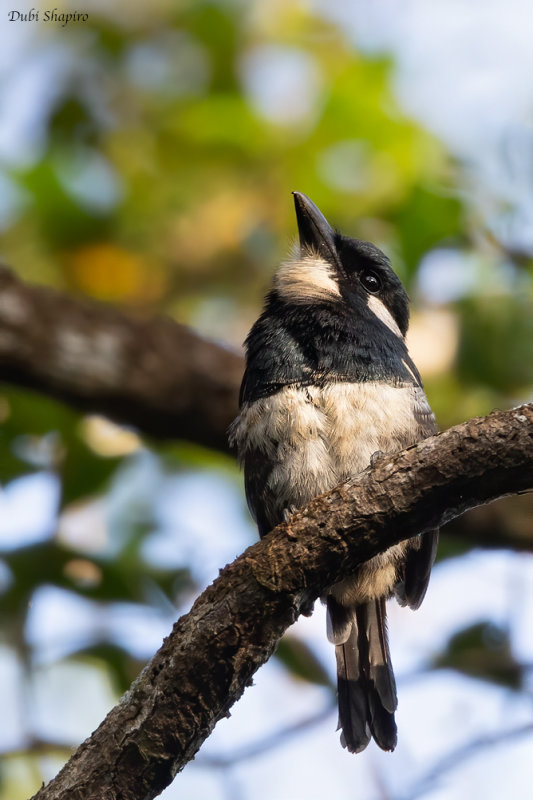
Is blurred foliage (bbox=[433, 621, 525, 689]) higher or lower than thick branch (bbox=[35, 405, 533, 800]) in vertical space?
higher

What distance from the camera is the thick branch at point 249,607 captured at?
7.98 ft

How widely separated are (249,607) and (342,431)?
90cm

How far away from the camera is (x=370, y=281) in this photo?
421 cm

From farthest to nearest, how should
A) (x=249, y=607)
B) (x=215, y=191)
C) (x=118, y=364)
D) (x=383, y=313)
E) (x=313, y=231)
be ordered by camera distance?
(x=215, y=191) → (x=118, y=364) → (x=313, y=231) → (x=383, y=313) → (x=249, y=607)

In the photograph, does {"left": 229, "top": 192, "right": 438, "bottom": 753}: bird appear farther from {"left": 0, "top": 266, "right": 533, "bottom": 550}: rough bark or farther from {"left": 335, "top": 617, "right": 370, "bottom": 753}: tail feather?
{"left": 0, "top": 266, "right": 533, "bottom": 550}: rough bark

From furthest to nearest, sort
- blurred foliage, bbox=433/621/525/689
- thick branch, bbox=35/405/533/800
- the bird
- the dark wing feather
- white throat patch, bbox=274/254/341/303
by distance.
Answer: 1. blurred foliage, bbox=433/621/525/689
2. white throat patch, bbox=274/254/341/303
3. the dark wing feather
4. the bird
5. thick branch, bbox=35/405/533/800

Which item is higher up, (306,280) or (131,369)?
(131,369)

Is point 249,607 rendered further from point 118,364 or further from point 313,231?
point 118,364

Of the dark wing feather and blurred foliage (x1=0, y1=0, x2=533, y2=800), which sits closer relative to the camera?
the dark wing feather

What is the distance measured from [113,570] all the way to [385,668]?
1.44 m

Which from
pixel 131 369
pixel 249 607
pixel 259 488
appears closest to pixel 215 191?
pixel 131 369

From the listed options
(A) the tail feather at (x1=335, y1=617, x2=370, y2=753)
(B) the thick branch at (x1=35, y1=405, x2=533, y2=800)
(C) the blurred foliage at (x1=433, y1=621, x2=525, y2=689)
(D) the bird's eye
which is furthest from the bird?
(C) the blurred foliage at (x1=433, y1=621, x2=525, y2=689)

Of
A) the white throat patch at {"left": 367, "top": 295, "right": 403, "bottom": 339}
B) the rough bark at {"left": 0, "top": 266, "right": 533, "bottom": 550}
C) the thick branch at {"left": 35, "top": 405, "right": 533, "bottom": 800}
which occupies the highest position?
the rough bark at {"left": 0, "top": 266, "right": 533, "bottom": 550}

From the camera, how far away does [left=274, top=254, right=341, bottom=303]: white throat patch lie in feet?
12.8
